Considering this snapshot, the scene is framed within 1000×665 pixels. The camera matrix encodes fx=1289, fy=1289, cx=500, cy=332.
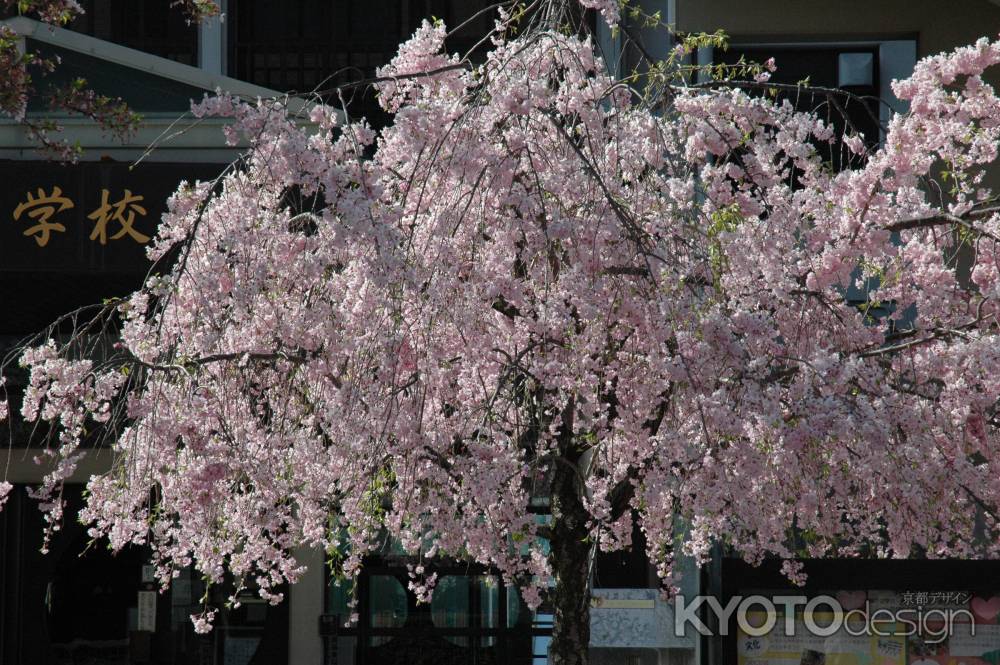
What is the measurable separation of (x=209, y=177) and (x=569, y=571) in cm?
534

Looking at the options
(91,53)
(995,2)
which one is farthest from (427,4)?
(995,2)

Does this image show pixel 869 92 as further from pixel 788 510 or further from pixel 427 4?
pixel 788 510

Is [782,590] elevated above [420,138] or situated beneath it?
situated beneath

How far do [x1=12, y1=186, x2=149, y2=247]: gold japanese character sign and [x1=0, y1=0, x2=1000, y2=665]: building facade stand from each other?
17 mm

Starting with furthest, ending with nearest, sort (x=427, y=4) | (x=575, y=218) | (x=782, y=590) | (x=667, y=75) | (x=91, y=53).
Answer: (x=427, y=4)
(x=91, y=53)
(x=782, y=590)
(x=667, y=75)
(x=575, y=218)

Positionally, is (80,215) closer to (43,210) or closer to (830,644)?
(43,210)

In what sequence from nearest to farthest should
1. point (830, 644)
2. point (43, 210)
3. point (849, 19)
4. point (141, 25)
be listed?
point (830, 644), point (43, 210), point (849, 19), point (141, 25)

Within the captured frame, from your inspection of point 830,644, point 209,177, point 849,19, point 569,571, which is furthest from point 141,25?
point 830,644

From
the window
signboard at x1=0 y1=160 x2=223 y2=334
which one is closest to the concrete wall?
signboard at x1=0 y1=160 x2=223 y2=334

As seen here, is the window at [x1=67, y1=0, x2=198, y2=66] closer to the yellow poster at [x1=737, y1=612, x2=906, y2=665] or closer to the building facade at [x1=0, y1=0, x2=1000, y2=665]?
the building facade at [x1=0, y1=0, x2=1000, y2=665]

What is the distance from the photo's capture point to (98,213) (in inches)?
423

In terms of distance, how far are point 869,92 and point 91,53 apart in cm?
710

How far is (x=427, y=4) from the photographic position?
14352 mm

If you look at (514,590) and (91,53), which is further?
(514,590)
